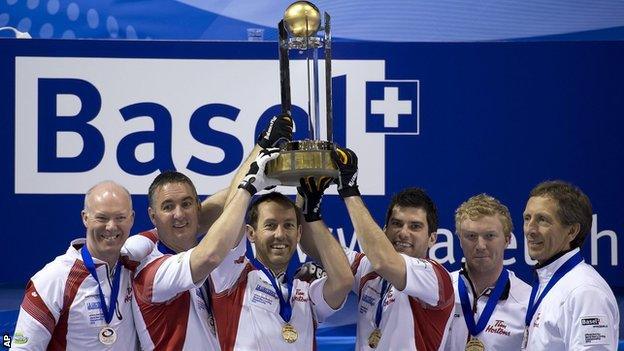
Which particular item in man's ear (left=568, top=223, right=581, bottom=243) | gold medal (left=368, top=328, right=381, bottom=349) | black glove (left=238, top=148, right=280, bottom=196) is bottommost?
gold medal (left=368, top=328, right=381, bottom=349)

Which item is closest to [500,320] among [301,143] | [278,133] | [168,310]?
[301,143]

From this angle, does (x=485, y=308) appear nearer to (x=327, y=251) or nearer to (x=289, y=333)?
(x=327, y=251)

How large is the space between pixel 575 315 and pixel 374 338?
1.03 m

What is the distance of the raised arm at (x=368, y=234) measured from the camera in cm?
468

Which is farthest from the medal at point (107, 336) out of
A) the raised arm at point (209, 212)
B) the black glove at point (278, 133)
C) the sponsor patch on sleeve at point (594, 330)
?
the sponsor patch on sleeve at point (594, 330)

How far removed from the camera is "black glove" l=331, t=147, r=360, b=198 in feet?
15.3

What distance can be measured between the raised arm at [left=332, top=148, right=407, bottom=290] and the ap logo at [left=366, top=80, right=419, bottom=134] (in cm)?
217

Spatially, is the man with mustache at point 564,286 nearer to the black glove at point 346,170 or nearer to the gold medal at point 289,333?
the black glove at point 346,170

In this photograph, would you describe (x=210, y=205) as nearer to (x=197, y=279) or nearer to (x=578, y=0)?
(x=197, y=279)

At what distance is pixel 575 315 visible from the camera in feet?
14.3

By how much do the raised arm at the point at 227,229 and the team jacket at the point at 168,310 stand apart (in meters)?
0.11

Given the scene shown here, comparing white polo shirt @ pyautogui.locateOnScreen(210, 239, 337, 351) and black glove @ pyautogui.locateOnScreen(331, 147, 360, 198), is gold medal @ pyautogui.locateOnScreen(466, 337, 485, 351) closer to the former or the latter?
white polo shirt @ pyautogui.locateOnScreen(210, 239, 337, 351)

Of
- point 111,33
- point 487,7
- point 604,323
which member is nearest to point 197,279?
point 604,323

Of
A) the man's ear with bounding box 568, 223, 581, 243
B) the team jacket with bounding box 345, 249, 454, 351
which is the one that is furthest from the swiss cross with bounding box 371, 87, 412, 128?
the man's ear with bounding box 568, 223, 581, 243
